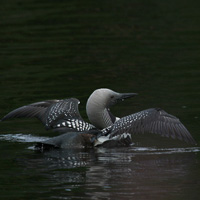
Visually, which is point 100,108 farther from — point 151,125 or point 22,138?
point 22,138

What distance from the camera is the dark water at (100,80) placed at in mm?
6188

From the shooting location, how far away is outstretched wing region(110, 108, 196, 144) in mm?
7234

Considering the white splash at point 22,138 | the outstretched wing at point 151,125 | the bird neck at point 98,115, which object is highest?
the bird neck at point 98,115

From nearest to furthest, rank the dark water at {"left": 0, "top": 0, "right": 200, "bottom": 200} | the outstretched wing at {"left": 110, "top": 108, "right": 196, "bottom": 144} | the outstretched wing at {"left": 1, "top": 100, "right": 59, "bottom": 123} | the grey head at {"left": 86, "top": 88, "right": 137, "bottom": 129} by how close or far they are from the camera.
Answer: the dark water at {"left": 0, "top": 0, "right": 200, "bottom": 200}, the outstretched wing at {"left": 110, "top": 108, "right": 196, "bottom": 144}, the grey head at {"left": 86, "top": 88, "right": 137, "bottom": 129}, the outstretched wing at {"left": 1, "top": 100, "right": 59, "bottom": 123}

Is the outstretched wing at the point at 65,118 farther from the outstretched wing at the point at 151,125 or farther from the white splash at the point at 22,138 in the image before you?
the outstretched wing at the point at 151,125

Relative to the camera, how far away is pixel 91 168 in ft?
22.0

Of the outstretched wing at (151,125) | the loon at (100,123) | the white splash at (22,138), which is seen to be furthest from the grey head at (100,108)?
the white splash at (22,138)

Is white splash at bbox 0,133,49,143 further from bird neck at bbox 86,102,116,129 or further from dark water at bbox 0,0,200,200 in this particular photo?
bird neck at bbox 86,102,116,129

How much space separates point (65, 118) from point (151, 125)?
3.82ft

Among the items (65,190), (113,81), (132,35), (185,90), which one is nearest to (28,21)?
(132,35)

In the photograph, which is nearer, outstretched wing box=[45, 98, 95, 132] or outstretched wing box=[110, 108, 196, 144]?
outstretched wing box=[110, 108, 196, 144]

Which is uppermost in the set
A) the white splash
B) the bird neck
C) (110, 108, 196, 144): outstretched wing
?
the bird neck

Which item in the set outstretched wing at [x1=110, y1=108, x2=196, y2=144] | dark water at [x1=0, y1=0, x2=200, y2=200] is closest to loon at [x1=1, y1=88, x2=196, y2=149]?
outstretched wing at [x1=110, y1=108, x2=196, y2=144]

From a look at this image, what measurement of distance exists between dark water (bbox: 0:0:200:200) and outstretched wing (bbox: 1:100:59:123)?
6.6 inches
